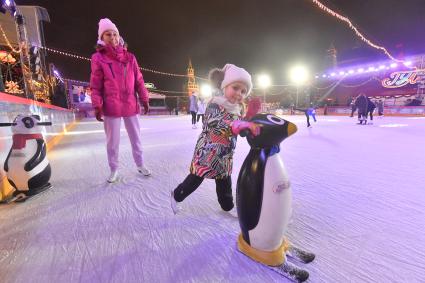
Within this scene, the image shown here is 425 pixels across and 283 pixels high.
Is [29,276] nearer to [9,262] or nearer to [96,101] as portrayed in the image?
[9,262]

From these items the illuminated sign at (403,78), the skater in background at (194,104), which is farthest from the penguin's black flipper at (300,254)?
the illuminated sign at (403,78)

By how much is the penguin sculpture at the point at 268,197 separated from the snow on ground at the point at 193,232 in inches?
2.5

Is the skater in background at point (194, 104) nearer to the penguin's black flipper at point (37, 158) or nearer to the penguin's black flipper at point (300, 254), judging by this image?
the penguin's black flipper at point (37, 158)

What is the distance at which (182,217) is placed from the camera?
1229 mm

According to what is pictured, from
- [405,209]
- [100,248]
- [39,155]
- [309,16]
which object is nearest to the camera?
[100,248]

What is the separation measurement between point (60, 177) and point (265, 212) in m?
1.93

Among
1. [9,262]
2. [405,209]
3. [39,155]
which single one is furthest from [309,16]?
[9,262]

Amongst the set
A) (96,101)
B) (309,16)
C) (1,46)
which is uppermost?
(309,16)

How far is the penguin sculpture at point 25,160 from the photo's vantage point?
1475 mm

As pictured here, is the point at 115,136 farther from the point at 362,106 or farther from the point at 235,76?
the point at 362,106

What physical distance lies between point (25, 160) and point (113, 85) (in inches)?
30.2

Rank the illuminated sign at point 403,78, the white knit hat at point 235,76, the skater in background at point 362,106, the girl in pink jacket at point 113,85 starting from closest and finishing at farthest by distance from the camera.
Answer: the white knit hat at point 235,76 < the girl in pink jacket at point 113,85 < the skater in background at point 362,106 < the illuminated sign at point 403,78

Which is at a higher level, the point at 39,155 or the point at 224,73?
the point at 224,73

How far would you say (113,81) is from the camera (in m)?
1.72
